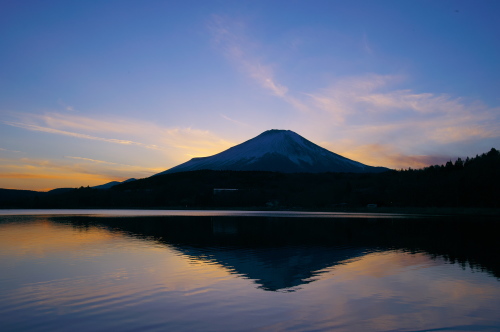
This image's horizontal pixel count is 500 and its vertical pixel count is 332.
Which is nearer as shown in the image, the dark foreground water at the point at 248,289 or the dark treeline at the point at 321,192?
the dark foreground water at the point at 248,289

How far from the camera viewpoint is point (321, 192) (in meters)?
141

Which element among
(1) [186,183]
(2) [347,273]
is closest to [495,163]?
(2) [347,273]

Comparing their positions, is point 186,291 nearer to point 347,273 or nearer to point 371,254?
point 347,273

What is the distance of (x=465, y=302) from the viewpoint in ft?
39.4

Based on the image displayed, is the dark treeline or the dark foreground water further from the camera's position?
the dark treeline

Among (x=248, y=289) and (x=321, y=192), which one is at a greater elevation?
(x=321, y=192)

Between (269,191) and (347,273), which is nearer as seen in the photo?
(347,273)

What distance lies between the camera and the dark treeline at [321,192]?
3474 inches

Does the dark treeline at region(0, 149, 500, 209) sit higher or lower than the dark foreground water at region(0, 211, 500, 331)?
higher

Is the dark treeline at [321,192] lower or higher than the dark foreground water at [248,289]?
higher

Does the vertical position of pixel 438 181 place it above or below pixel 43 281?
above

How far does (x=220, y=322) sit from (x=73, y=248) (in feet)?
57.1

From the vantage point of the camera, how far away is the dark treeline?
8825 cm

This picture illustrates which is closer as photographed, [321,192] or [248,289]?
[248,289]
